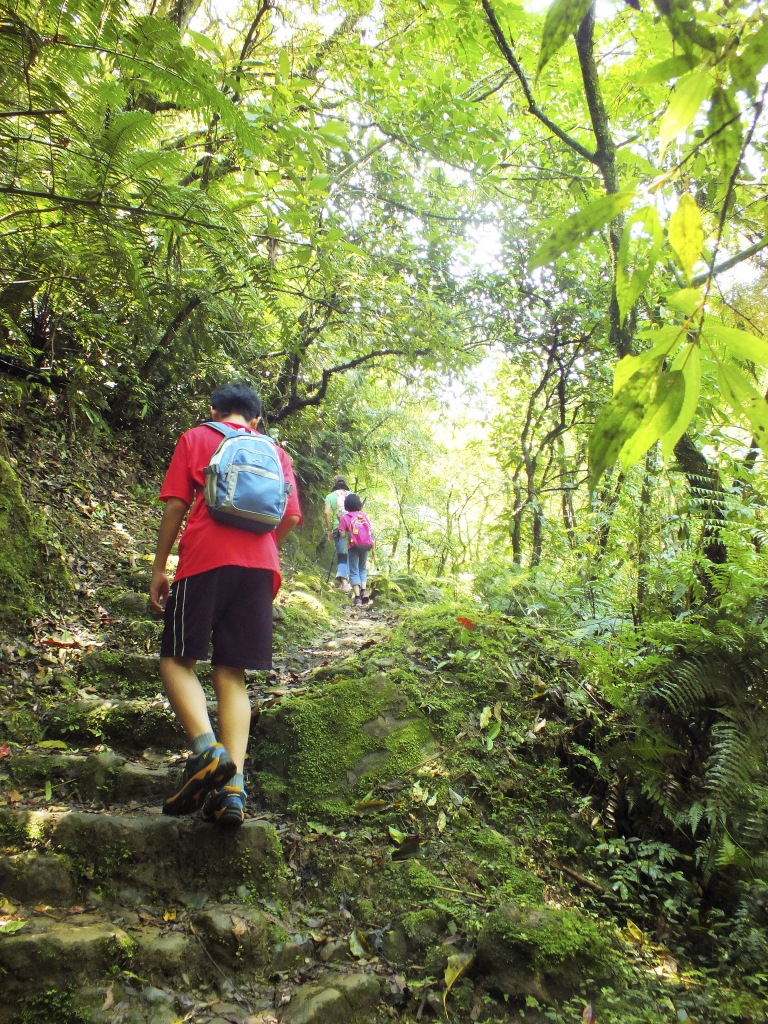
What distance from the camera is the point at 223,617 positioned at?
113 inches

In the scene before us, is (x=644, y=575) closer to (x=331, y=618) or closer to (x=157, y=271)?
(x=331, y=618)

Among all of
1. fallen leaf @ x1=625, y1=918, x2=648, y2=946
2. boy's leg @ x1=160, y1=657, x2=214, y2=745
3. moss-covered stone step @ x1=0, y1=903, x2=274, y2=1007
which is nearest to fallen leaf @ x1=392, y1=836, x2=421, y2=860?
moss-covered stone step @ x1=0, y1=903, x2=274, y2=1007

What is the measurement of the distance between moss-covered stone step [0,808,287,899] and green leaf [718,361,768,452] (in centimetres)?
264

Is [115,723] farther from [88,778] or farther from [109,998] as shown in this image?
[109,998]

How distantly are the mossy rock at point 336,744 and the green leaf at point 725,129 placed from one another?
3011 millimetres

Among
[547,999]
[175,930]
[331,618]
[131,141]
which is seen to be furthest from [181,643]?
[331,618]

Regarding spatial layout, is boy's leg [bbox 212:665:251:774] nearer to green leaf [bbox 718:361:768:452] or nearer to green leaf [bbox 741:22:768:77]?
green leaf [bbox 718:361:768:452]

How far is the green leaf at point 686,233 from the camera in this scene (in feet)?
2.40

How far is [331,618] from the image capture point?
690 centimetres

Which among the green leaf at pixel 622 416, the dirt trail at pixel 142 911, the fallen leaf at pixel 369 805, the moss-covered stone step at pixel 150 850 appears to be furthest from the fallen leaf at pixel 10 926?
the green leaf at pixel 622 416

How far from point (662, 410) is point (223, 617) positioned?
252cm

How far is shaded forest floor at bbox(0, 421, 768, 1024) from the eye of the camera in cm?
201

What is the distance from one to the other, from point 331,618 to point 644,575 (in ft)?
12.6

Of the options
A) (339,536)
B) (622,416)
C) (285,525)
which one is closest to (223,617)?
(285,525)
